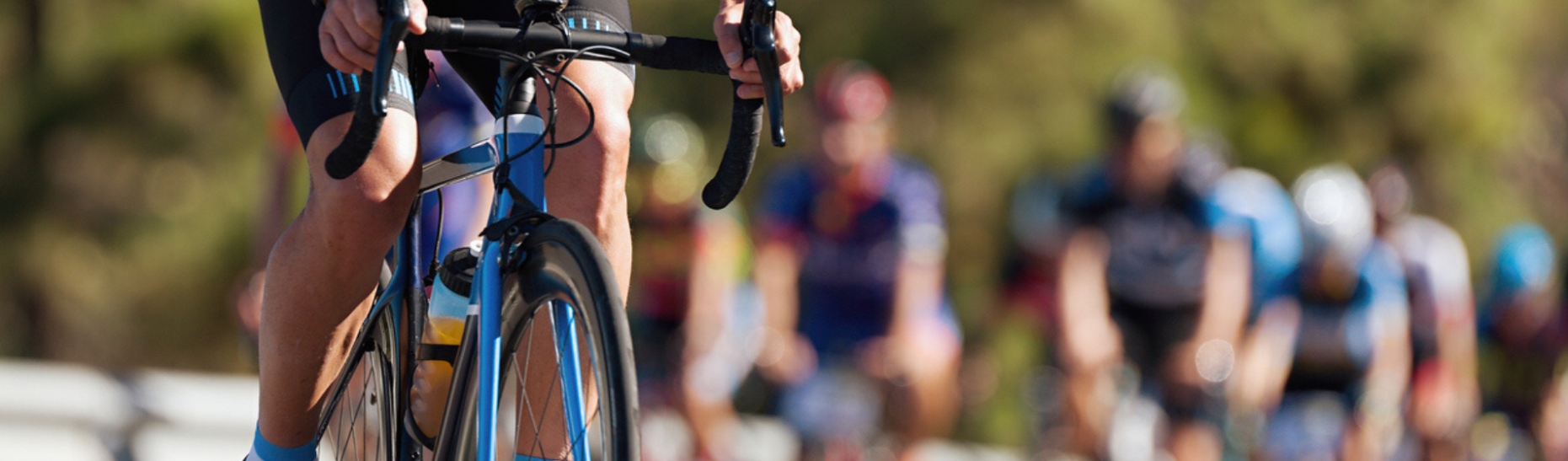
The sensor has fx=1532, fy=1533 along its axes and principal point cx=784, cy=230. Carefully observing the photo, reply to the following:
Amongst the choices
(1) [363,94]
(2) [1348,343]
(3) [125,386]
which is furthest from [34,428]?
(2) [1348,343]

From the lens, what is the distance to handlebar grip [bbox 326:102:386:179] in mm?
1968

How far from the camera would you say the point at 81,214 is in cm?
998

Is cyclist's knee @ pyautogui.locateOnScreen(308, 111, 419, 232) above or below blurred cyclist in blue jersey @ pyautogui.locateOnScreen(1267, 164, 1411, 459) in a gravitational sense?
below

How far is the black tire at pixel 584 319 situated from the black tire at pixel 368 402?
0.35 metres

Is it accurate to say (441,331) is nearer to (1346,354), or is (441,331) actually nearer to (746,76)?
(746,76)

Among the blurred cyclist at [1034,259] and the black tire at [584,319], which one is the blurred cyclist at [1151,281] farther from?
the black tire at [584,319]

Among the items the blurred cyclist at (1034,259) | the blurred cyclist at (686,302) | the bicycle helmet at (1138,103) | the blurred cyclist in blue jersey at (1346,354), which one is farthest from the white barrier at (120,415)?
the blurred cyclist in blue jersey at (1346,354)

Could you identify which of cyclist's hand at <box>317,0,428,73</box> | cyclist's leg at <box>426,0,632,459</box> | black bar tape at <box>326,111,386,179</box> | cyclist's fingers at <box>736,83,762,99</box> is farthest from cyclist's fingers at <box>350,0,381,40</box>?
cyclist's fingers at <box>736,83,762,99</box>

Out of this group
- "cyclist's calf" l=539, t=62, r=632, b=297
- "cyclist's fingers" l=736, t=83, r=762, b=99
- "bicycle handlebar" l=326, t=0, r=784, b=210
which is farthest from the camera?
"cyclist's calf" l=539, t=62, r=632, b=297

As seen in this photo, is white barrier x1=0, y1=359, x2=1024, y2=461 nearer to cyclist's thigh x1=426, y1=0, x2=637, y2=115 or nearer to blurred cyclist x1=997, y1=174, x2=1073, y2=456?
blurred cyclist x1=997, y1=174, x2=1073, y2=456

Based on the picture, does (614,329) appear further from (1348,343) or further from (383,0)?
(1348,343)

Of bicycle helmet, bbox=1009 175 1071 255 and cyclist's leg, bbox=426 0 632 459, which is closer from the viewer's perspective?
cyclist's leg, bbox=426 0 632 459

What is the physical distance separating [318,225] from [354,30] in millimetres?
411

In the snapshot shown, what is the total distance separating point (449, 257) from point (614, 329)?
2.06ft
